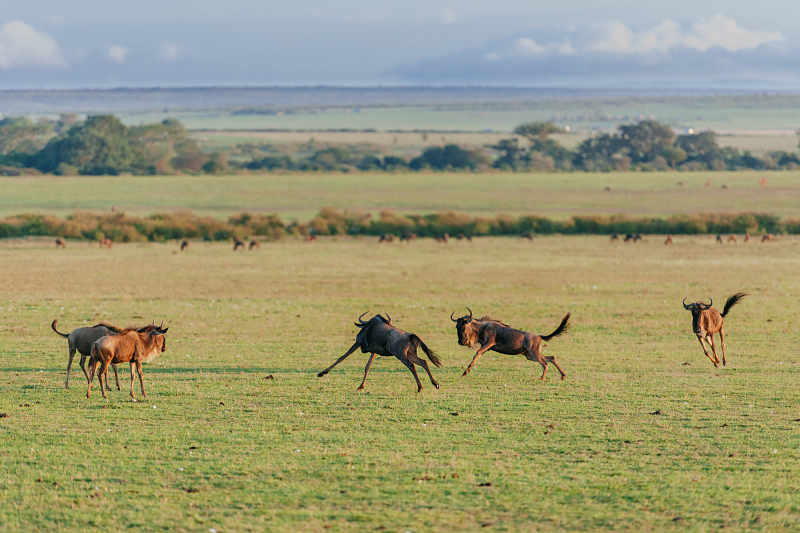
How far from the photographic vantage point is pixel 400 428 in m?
12.6

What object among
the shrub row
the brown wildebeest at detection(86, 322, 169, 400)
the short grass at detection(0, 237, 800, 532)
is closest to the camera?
the short grass at detection(0, 237, 800, 532)

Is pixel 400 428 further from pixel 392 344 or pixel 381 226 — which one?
pixel 381 226

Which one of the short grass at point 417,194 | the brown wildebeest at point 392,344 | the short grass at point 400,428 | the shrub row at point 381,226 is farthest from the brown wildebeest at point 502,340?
the short grass at point 417,194

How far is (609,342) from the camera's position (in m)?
21.3

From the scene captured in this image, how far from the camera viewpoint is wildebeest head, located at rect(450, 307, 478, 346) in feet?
50.9

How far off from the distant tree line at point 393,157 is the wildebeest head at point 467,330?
107m

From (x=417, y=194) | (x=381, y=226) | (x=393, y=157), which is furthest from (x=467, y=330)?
(x=393, y=157)

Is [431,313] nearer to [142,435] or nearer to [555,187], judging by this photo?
[142,435]

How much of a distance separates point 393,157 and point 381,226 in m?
78.2

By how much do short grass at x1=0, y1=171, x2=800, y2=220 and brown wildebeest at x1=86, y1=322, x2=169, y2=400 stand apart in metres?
56.6

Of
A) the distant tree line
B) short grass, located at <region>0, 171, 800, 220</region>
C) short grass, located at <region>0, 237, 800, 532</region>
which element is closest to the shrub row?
short grass, located at <region>0, 171, 800, 220</region>

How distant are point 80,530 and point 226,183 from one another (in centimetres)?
9461

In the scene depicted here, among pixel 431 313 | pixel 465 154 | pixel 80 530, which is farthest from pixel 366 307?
pixel 465 154

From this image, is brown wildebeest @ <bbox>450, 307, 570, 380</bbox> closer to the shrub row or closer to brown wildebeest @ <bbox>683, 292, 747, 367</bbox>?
brown wildebeest @ <bbox>683, 292, 747, 367</bbox>
